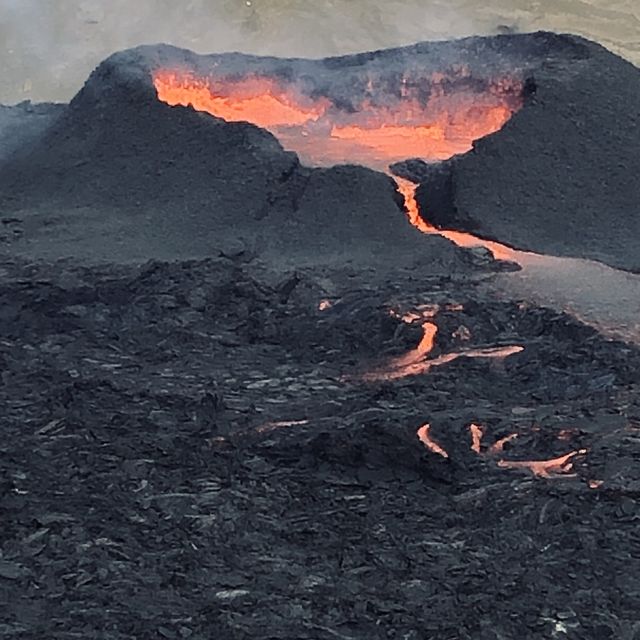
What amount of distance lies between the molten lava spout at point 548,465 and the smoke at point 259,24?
39.7ft

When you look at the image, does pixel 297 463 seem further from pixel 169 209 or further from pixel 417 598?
pixel 169 209

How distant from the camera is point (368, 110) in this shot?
8.89 metres

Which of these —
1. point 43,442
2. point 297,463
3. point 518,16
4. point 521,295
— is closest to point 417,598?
point 297,463

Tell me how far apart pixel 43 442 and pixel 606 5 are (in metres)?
14.3

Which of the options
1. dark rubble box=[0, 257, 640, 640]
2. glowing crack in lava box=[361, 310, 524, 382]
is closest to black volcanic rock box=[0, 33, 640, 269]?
dark rubble box=[0, 257, 640, 640]

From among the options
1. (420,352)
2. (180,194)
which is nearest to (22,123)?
(180,194)

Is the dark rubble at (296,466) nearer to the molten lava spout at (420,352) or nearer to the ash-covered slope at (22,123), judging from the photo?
the molten lava spout at (420,352)

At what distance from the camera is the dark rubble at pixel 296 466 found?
152 inches

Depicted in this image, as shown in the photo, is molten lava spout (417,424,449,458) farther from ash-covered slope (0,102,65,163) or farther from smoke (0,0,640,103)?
smoke (0,0,640,103)

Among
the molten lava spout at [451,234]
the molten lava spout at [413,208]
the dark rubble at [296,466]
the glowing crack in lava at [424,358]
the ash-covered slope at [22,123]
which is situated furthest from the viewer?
the ash-covered slope at [22,123]

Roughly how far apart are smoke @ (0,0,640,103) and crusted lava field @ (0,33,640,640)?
673 centimetres

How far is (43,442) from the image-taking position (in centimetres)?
486

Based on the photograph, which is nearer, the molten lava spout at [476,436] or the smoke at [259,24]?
the molten lava spout at [476,436]

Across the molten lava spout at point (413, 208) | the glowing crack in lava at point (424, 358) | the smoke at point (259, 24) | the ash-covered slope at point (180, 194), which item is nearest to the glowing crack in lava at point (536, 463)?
the glowing crack in lava at point (424, 358)
